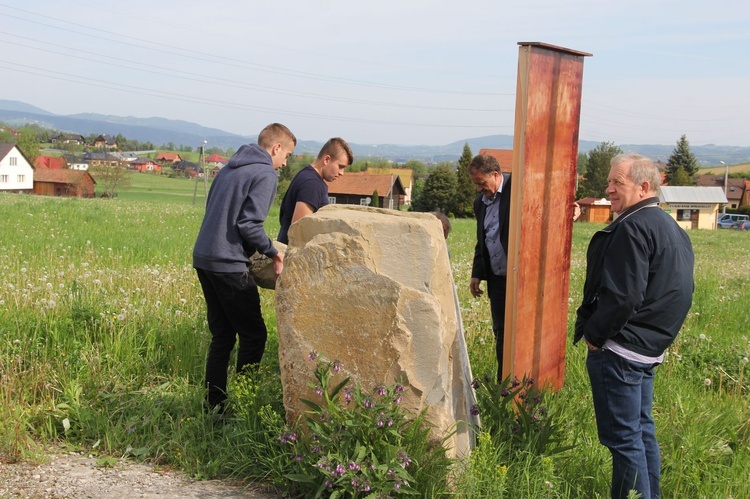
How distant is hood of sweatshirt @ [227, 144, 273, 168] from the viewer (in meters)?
5.28

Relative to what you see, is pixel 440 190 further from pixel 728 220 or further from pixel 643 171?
pixel 643 171

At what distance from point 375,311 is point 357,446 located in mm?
789

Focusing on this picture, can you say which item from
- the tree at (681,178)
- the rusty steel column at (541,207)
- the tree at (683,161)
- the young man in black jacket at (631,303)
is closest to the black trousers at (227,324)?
the rusty steel column at (541,207)

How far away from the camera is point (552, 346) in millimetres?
5539

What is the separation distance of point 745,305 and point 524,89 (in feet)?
25.7

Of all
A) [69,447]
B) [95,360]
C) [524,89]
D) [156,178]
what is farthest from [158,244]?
[156,178]

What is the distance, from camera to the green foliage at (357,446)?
3.74m

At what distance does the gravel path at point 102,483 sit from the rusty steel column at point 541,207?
221 centimetres

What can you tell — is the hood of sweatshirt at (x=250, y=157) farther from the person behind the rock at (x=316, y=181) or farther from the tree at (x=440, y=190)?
the tree at (x=440, y=190)

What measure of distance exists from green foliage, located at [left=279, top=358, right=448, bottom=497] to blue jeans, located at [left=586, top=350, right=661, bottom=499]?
0.97 meters

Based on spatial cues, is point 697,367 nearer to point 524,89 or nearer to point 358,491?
point 524,89

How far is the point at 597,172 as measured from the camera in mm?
78875

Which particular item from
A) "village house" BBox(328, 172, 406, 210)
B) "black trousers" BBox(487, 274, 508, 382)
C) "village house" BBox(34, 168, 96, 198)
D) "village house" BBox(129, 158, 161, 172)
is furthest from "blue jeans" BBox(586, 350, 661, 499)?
"village house" BBox(129, 158, 161, 172)

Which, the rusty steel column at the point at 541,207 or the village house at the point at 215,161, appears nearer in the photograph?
the rusty steel column at the point at 541,207
